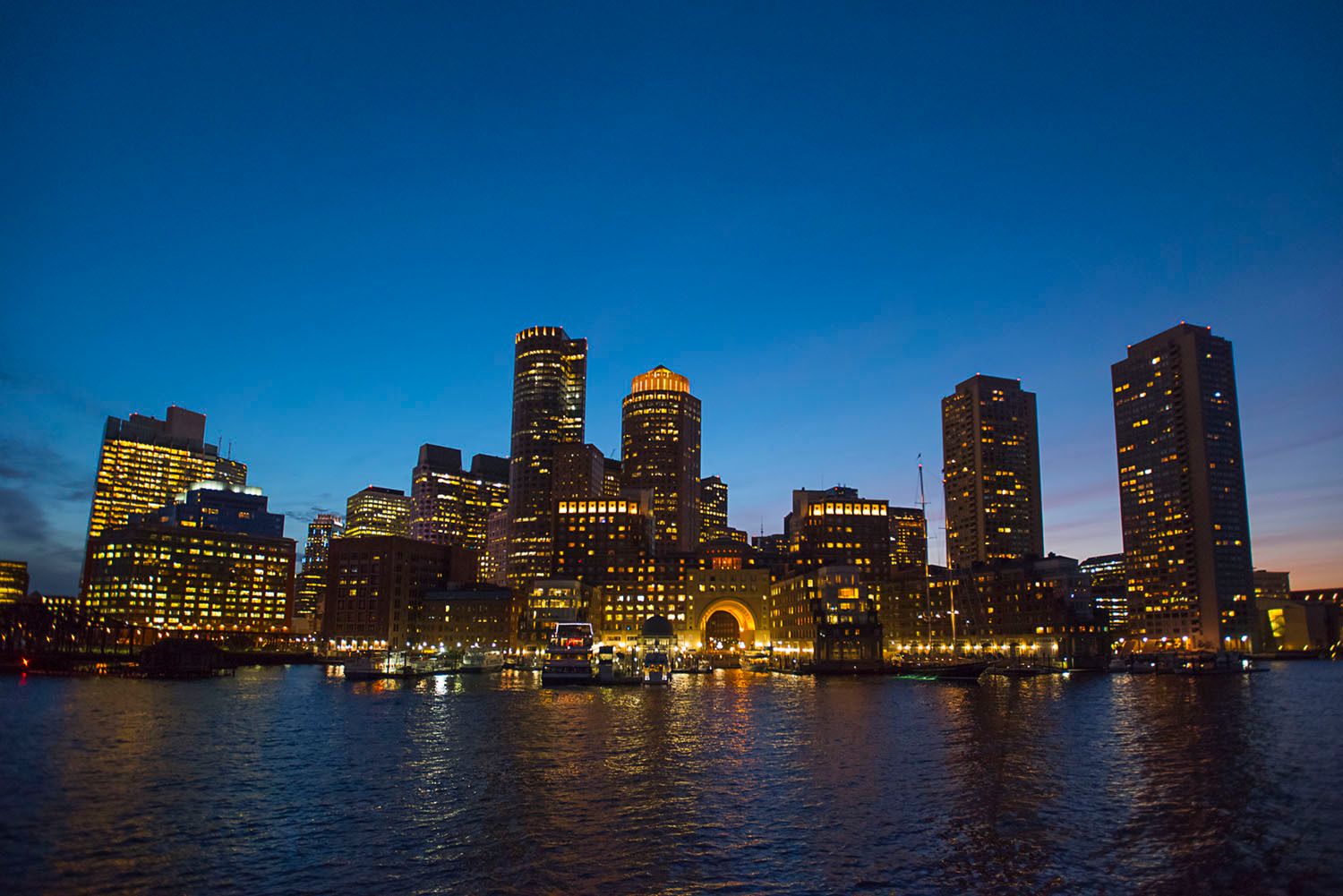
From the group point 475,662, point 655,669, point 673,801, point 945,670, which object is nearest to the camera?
point 673,801

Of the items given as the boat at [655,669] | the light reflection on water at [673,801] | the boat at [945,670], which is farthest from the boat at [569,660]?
the light reflection on water at [673,801]

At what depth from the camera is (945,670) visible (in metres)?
155

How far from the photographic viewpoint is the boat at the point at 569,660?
14800 centimetres

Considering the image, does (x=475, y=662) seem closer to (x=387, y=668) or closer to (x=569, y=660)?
(x=387, y=668)

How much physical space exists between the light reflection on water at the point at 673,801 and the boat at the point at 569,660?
59.2 metres

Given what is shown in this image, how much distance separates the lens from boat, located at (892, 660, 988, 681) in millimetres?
149500

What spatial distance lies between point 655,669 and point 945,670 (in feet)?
157

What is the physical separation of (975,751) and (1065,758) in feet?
17.8

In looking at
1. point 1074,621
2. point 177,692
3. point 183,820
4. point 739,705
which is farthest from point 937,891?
point 1074,621

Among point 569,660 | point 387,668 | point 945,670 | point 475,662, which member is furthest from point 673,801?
point 475,662

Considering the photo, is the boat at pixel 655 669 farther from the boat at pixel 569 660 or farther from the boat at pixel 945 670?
the boat at pixel 945 670

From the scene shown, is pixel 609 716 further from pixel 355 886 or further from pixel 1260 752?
pixel 355 886

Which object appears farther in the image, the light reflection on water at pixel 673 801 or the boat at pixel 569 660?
the boat at pixel 569 660

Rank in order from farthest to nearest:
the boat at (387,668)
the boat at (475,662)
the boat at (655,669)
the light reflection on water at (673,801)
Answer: the boat at (475,662) < the boat at (387,668) < the boat at (655,669) < the light reflection on water at (673,801)
